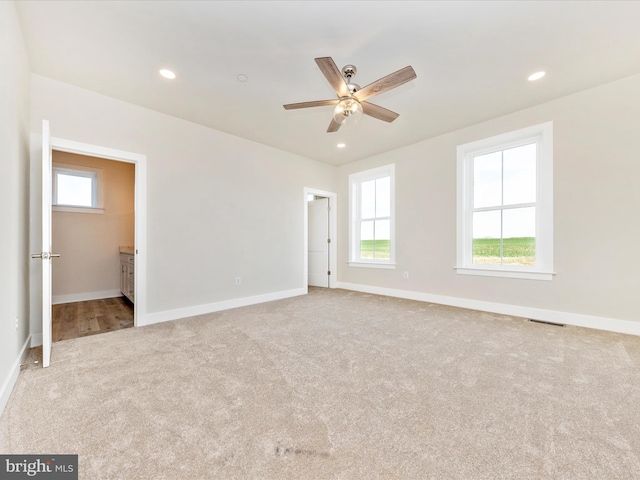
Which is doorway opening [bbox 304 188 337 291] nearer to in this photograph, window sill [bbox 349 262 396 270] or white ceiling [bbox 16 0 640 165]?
window sill [bbox 349 262 396 270]

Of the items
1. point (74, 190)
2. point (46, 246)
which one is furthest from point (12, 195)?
point (74, 190)

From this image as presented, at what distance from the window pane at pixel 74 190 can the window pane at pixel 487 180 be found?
657 cm

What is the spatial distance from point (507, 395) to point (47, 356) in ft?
11.1

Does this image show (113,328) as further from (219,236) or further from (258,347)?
(258,347)

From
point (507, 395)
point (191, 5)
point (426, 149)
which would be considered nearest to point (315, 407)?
point (507, 395)

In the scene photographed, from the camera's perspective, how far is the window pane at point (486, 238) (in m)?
3.80

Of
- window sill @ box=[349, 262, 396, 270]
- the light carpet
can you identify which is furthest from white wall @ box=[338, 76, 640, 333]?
window sill @ box=[349, 262, 396, 270]

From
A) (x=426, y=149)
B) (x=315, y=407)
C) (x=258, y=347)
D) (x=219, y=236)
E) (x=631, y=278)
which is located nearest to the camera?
(x=315, y=407)

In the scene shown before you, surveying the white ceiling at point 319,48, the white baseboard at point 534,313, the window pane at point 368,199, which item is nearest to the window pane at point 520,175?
the white ceiling at point 319,48

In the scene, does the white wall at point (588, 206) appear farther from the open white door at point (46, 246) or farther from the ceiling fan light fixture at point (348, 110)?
the open white door at point (46, 246)

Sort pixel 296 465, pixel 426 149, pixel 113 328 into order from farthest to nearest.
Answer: pixel 426 149 → pixel 113 328 → pixel 296 465

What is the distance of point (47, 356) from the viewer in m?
2.07

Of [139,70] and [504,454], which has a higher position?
[139,70]

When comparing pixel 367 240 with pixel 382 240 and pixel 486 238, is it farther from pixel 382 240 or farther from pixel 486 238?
pixel 486 238
